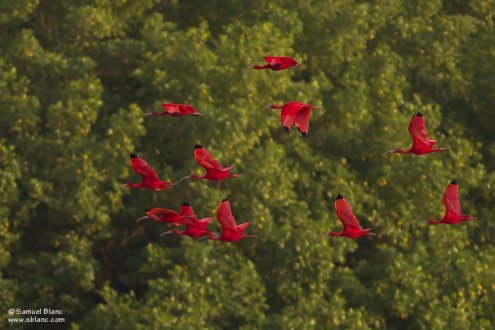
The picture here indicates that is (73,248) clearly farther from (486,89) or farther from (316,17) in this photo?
(486,89)

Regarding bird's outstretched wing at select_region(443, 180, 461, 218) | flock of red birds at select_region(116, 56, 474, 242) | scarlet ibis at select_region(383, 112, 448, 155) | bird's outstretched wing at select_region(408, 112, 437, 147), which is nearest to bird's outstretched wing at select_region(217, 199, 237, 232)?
flock of red birds at select_region(116, 56, 474, 242)

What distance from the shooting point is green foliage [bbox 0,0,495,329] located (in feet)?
75.3

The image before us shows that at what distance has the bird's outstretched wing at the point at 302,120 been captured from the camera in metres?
11.3

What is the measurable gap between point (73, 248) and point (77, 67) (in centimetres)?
315

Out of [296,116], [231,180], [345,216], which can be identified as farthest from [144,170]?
[231,180]

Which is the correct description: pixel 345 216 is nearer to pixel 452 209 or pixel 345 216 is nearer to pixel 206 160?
pixel 452 209

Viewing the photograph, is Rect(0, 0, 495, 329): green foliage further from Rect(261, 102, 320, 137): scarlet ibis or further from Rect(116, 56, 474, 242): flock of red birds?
Rect(261, 102, 320, 137): scarlet ibis

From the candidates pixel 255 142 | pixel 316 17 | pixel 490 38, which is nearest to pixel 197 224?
pixel 255 142

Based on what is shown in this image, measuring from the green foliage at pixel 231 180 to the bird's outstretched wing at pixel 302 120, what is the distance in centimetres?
1102

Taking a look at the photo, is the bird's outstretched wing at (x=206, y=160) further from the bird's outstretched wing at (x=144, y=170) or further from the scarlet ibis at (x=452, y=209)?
the scarlet ibis at (x=452, y=209)

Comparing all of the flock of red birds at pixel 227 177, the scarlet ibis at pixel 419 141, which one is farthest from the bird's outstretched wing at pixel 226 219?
the scarlet ibis at pixel 419 141

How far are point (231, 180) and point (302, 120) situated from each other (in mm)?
12037

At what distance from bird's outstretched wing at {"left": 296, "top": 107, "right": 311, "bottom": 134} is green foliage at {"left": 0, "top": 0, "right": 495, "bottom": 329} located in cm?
1102

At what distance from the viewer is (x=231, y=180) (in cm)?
2334
